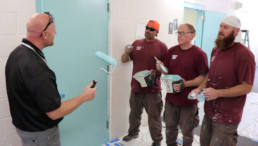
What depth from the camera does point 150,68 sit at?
2.55 m

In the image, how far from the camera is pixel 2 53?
1655mm

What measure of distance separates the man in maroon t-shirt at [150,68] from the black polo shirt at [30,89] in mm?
1475

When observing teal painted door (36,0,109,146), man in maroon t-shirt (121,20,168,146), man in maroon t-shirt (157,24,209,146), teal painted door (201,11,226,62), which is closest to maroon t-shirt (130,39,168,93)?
man in maroon t-shirt (121,20,168,146)

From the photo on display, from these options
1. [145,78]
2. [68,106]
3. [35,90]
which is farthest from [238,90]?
[35,90]

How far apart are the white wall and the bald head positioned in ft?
1.81

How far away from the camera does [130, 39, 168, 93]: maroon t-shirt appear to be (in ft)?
8.38

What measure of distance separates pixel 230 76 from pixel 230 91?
0.14 m

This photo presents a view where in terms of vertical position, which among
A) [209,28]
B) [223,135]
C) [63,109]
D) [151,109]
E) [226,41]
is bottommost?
[151,109]

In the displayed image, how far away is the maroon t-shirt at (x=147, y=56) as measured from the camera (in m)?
2.55

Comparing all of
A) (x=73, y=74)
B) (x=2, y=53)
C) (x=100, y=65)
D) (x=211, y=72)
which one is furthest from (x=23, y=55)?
(x=211, y=72)

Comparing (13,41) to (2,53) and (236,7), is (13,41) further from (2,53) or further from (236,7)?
(236,7)

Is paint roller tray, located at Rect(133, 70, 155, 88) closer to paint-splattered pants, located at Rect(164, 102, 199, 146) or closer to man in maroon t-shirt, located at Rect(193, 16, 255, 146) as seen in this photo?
paint-splattered pants, located at Rect(164, 102, 199, 146)

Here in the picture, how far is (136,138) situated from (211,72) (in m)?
1.62

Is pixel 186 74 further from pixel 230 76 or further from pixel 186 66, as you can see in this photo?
pixel 230 76
